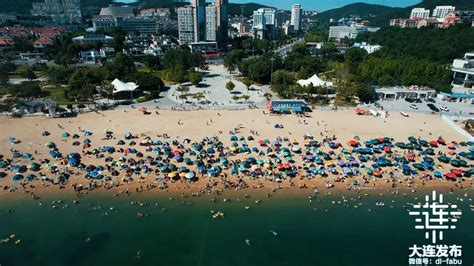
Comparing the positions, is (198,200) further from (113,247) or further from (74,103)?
(74,103)

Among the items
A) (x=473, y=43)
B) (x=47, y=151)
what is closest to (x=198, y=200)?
(x=47, y=151)

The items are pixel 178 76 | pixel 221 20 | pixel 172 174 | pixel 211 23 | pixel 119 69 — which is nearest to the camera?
pixel 172 174

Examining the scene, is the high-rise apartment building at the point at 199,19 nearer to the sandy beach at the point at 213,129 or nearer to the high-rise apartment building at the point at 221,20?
the high-rise apartment building at the point at 221,20

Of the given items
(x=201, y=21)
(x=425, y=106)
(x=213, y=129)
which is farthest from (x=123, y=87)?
(x=201, y=21)

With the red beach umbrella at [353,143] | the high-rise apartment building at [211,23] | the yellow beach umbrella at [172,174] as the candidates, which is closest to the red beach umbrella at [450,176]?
the red beach umbrella at [353,143]

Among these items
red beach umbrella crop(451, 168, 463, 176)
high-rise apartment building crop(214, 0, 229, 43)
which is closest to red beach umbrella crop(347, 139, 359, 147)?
red beach umbrella crop(451, 168, 463, 176)

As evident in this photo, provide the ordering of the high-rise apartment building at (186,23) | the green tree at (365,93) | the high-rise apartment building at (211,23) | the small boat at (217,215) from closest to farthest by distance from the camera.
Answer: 1. the small boat at (217,215)
2. the green tree at (365,93)
3. the high-rise apartment building at (186,23)
4. the high-rise apartment building at (211,23)

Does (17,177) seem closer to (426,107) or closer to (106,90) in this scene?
(106,90)
